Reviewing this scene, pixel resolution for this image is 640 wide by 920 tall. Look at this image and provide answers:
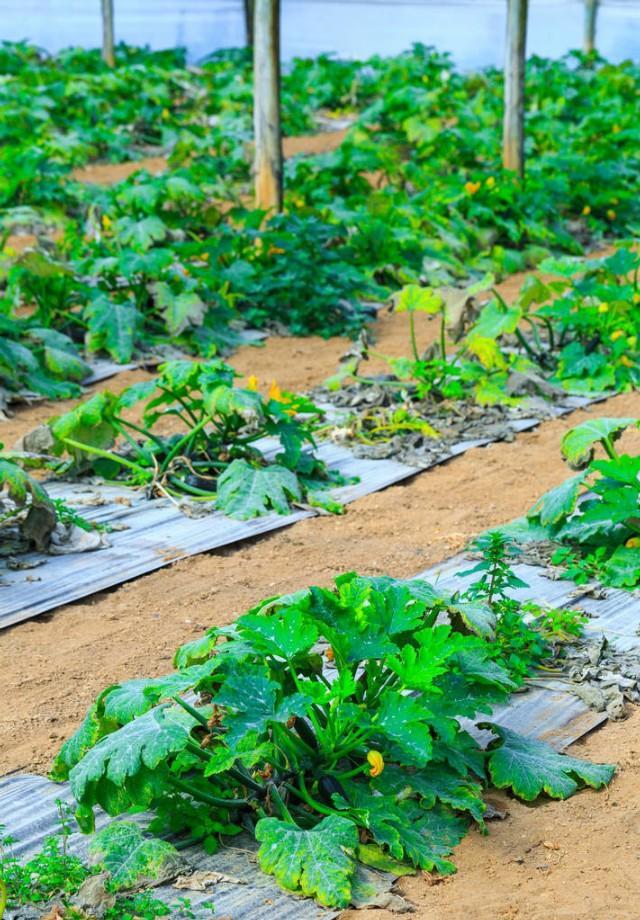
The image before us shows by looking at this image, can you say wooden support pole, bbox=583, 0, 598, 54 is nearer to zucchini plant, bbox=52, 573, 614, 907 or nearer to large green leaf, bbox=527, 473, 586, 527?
large green leaf, bbox=527, 473, 586, 527

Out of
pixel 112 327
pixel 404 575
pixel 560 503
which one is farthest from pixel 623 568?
pixel 112 327

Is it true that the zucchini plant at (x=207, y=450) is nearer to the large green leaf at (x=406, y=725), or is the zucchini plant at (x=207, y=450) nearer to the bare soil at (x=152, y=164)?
the large green leaf at (x=406, y=725)

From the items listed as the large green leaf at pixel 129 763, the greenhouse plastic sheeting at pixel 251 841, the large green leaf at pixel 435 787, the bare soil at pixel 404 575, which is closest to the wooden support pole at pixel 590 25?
the bare soil at pixel 404 575

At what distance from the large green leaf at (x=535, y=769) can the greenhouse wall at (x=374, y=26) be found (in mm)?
22560

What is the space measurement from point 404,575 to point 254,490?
111 cm

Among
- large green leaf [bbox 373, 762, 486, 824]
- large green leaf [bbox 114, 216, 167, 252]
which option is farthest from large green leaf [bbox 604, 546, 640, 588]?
large green leaf [bbox 114, 216, 167, 252]

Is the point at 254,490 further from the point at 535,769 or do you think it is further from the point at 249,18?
the point at 249,18

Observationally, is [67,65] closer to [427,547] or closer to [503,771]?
[427,547]

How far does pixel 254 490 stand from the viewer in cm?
612

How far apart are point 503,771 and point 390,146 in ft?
42.2

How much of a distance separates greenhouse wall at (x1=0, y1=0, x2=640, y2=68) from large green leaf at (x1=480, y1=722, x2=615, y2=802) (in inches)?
888

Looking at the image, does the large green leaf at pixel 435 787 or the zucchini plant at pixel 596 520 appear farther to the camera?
the zucchini plant at pixel 596 520

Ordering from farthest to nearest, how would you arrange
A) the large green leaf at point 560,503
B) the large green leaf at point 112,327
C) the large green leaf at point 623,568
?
the large green leaf at point 112,327 < the large green leaf at point 560,503 < the large green leaf at point 623,568

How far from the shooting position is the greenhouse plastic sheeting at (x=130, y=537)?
204 inches
